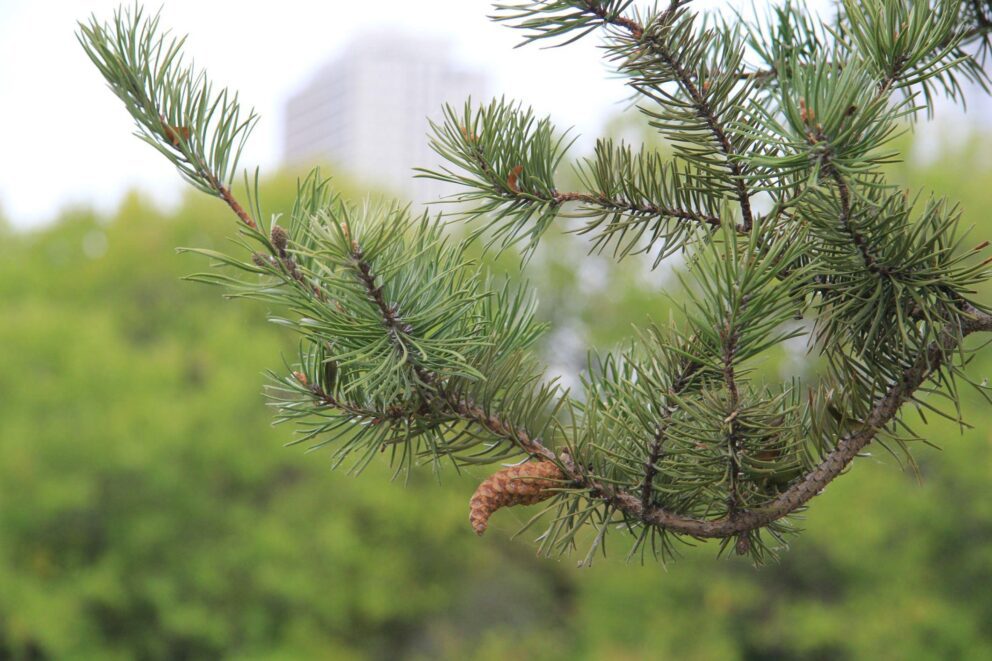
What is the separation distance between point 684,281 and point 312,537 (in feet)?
27.3

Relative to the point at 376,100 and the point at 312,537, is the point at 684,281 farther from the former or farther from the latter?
the point at 376,100

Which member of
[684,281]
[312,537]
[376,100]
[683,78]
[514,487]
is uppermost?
[376,100]

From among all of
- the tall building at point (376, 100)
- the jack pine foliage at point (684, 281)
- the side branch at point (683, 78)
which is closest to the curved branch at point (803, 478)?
the jack pine foliage at point (684, 281)

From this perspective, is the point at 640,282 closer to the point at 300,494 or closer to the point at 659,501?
the point at 300,494

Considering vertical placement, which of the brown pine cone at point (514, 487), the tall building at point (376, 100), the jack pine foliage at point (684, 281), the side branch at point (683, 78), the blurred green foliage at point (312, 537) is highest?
the tall building at point (376, 100)

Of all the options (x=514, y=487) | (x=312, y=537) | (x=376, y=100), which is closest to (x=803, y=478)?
(x=514, y=487)

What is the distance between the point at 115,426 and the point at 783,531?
751 centimetres

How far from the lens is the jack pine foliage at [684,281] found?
0.58 metres

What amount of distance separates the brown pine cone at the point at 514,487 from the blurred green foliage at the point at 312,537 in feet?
20.5

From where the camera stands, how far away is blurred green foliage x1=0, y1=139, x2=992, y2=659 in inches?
280

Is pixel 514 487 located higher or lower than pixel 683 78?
lower

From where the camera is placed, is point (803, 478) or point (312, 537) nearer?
point (803, 478)

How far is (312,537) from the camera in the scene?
8.48 m

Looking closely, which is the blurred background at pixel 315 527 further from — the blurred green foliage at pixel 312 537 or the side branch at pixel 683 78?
the side branch at pixel 683 78
